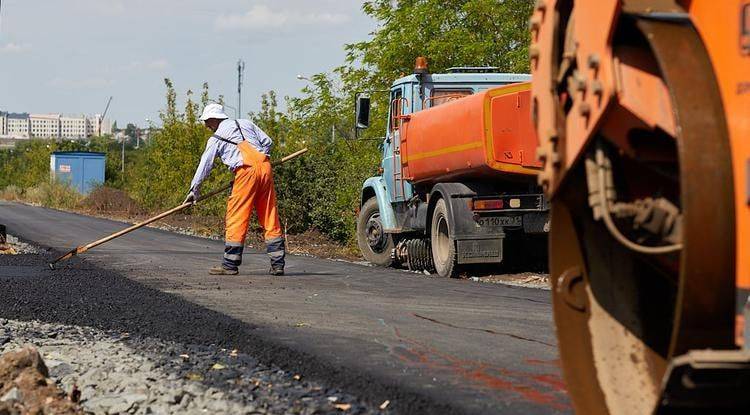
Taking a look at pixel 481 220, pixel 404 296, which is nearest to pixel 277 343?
pixel 404 296

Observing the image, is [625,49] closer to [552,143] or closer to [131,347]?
[552,143]

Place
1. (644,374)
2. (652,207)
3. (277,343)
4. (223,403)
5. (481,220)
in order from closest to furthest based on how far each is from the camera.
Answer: (652,207) → (644,374) → (223,403) → (277,343) → (481,220)

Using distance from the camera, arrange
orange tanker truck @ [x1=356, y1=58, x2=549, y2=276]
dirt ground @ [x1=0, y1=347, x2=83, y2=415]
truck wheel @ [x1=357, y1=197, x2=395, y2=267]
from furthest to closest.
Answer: truck wheel @ [x1=357, y1=197, x2=395, y2=267]
orange tanker truck @ [x1=356, y1=58, x2=549, y2=276]
dirt ground @ [x1=0, y1=347, x2=83, y2=415]

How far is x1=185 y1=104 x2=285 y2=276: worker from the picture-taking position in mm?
11633

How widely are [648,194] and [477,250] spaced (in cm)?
930

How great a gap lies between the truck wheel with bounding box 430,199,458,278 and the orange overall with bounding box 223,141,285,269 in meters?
2.29

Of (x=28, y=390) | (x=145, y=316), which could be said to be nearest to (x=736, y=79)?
(x=28, y=390)

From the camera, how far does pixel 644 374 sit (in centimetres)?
348

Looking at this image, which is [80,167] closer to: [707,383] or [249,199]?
[249,199]

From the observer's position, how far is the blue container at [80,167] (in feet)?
177

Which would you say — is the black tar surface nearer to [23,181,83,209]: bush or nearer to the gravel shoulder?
the gravel shoulder

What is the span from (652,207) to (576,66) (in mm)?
579

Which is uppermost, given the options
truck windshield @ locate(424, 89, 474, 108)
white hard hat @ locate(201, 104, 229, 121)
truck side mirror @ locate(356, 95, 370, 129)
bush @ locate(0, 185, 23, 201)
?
truck windshield @ locate(424, 89, 474, 108)

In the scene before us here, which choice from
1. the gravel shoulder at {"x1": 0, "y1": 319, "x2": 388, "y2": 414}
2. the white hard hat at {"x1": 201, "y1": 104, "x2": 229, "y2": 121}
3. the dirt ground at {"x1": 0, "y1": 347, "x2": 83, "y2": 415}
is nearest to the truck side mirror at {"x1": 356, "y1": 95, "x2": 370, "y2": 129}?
the white hard hat at {"x1": 201, "y1": 104, "x2": 229, "y2": 121}
